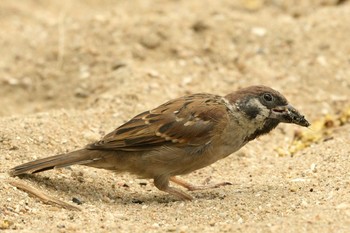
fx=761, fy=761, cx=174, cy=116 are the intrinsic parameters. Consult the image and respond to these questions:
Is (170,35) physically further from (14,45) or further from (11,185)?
(11,185)

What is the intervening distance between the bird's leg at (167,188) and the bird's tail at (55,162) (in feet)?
1.69

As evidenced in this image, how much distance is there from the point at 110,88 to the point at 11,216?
11.0 ft

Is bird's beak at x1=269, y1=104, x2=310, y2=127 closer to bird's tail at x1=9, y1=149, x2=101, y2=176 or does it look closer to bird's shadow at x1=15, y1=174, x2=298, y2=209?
bird's shadow at x1=15, y1=174, x2=298, y2=209

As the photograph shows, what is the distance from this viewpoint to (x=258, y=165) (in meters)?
7.05

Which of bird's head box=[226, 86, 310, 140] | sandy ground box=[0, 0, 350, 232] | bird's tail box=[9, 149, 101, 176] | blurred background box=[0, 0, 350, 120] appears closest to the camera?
sandy ground box=[0, 0, 350, 232]

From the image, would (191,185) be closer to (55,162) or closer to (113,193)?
(113,193)

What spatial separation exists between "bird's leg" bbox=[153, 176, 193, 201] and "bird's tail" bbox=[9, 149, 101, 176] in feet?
1.69

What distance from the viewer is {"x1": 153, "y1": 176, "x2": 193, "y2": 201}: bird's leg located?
6039mm

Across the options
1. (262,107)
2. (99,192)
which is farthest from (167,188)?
(262,107)

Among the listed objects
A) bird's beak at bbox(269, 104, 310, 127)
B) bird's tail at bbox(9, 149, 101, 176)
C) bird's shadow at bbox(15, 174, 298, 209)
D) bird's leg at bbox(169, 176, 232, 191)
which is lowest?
bird's leg at bbox(169, 176, 232, 191)

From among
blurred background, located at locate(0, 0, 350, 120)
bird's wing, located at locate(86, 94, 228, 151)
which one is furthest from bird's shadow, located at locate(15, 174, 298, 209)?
blurred background, located at locate(0, 0, 350, 120)

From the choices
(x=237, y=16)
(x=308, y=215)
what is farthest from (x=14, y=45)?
(x=308, y=215)

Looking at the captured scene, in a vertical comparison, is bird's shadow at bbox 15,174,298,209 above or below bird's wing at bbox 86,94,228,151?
below

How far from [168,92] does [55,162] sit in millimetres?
2613
